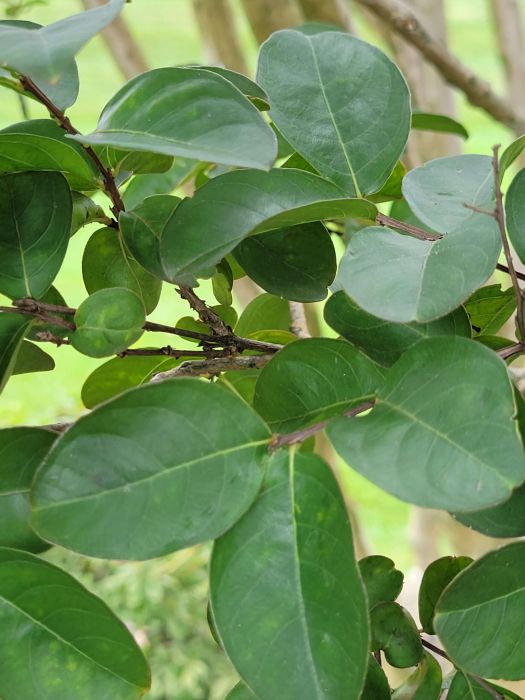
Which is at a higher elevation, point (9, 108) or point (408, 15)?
point (408, 15)

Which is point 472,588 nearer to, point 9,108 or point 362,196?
point 362,196

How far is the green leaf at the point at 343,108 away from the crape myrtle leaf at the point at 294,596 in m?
0.21

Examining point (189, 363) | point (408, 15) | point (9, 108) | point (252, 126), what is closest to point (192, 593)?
point (408, 15)

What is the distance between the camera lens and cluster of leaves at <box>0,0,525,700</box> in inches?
14.8

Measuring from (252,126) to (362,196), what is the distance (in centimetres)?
14

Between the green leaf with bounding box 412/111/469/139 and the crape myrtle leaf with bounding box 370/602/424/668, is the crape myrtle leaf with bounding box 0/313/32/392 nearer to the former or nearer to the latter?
the crape myrtle leaf with bounding box 370/602/424/668

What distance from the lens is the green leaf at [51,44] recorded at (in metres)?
0.34

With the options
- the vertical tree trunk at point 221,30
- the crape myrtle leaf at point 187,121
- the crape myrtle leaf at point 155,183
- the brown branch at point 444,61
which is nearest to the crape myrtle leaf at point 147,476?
the crape myrtle leaf at point 187,121

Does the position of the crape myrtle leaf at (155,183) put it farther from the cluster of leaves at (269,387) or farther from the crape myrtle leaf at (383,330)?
the crape myrtle leaf at (383,330)

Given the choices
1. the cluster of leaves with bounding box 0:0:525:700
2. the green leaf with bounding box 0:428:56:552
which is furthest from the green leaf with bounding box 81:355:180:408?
the green leaf with bounding box 0:428:56:552

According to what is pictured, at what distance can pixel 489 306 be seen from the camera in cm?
56

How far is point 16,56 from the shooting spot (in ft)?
1.16

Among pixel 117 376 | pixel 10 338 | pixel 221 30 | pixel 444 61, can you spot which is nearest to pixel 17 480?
pixel 10 338

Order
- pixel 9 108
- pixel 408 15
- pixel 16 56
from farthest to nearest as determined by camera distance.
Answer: pixel 9 108 → pixel 408 15 → pixel 16 56
